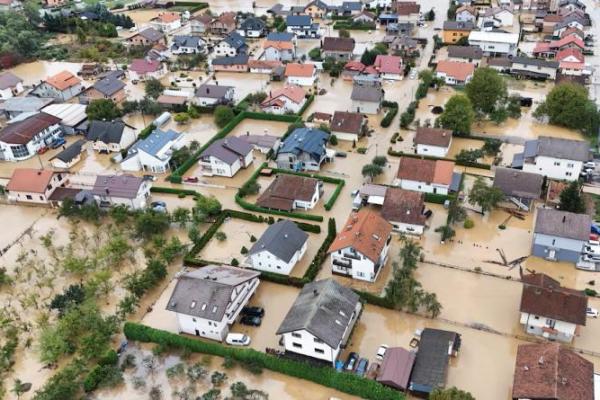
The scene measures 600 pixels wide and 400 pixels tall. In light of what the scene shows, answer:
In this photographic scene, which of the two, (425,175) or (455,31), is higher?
(455,31)

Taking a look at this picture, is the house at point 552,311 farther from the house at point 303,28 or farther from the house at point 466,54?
the house at point 303,28

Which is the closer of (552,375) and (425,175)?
(552,375)

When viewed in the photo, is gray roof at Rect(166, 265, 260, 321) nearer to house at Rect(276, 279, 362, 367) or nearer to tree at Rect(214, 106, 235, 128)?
house at Rect(276, 279, 362, 367)

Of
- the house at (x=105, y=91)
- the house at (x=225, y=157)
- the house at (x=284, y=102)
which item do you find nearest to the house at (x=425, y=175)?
the house at (x=225, y=157)

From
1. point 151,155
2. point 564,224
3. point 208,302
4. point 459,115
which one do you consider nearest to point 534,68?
point 459,115

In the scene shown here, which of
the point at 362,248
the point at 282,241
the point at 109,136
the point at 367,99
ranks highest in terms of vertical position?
the point at 367,99

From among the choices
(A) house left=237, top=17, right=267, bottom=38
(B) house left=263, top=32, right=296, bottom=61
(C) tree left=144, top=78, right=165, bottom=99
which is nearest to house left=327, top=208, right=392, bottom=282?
(C) tree left=144, top=78, right=165, bottom=99

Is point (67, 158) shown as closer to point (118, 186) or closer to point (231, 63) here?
point (118, 186)
